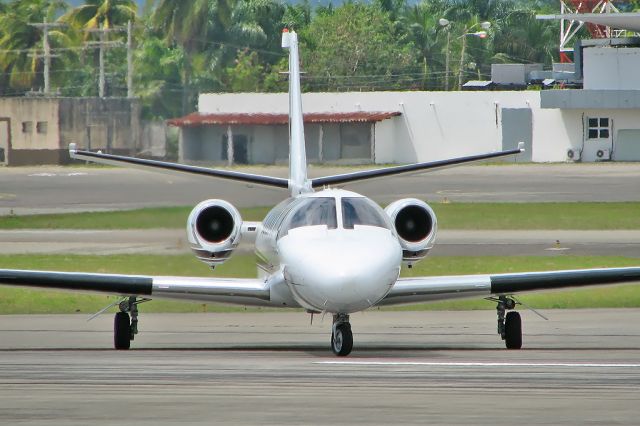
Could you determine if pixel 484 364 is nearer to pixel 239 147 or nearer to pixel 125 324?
pixel 125 324

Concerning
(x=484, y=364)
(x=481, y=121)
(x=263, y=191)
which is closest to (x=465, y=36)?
(x=481, y=121)

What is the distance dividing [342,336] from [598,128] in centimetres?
5650

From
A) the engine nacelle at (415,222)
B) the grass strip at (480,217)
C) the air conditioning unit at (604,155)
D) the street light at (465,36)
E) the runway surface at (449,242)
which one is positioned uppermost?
the street light at (465,36)

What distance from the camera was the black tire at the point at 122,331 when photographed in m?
16.5

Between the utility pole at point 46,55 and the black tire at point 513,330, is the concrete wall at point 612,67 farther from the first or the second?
the black tire at point 513,330

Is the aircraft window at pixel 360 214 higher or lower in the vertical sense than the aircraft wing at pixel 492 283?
higher

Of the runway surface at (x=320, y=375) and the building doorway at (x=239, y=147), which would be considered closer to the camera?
the runway surface at (x=320, y=375)

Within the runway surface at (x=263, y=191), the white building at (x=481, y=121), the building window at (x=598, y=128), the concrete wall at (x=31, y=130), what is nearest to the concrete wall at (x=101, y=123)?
the concrete wall at (x=31, y=130)

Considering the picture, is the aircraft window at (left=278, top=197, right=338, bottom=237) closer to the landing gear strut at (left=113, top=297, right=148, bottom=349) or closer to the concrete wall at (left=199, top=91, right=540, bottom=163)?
the landing gear strut at (left=113, top=297, right=148, bottom=349)

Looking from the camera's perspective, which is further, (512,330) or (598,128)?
(598,128)

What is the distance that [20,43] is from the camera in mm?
87125

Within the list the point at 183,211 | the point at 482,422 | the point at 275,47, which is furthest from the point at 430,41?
the point at 482,422

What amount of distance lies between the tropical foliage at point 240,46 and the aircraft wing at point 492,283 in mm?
55309

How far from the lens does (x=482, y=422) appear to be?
923 cm
